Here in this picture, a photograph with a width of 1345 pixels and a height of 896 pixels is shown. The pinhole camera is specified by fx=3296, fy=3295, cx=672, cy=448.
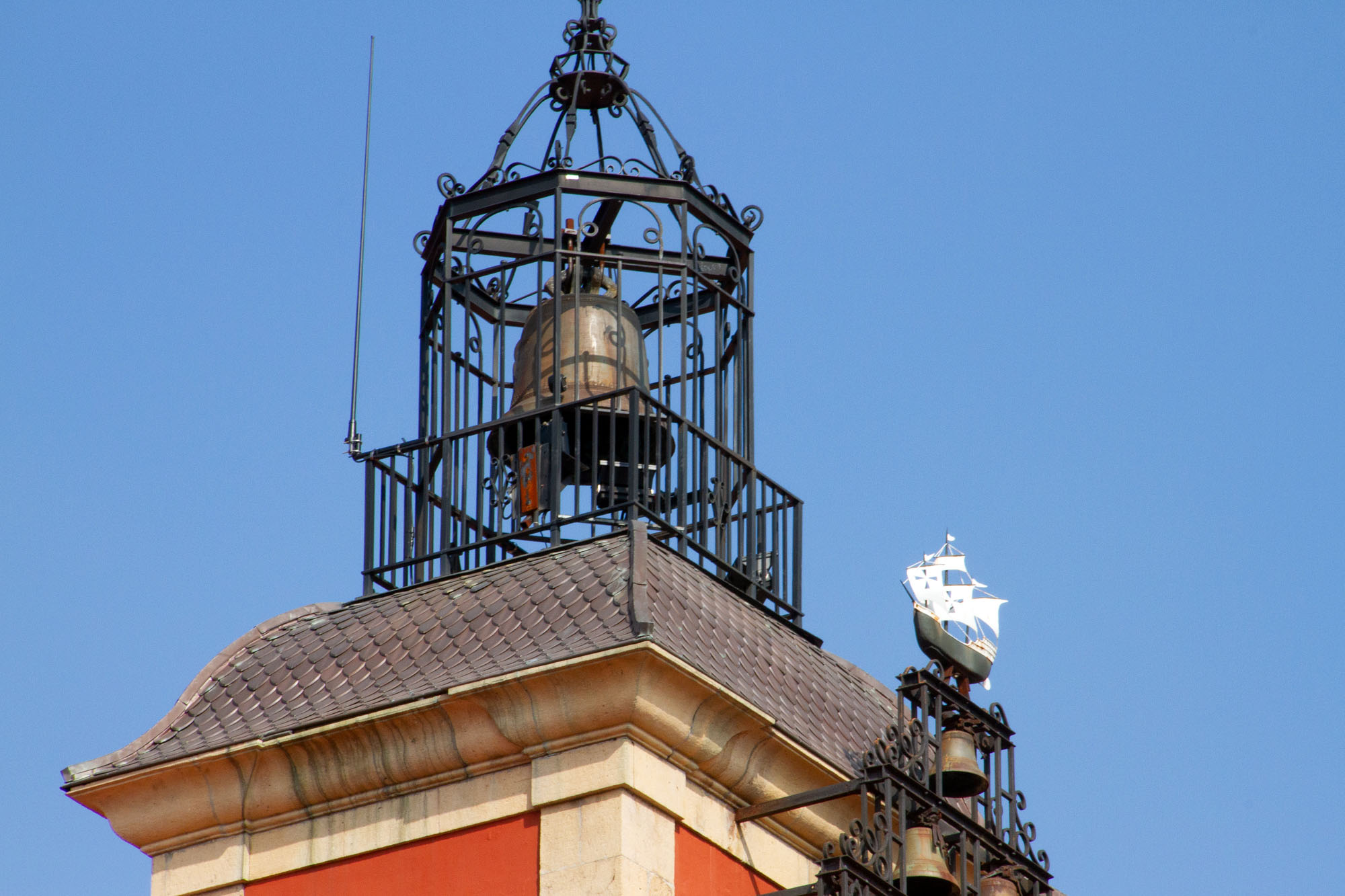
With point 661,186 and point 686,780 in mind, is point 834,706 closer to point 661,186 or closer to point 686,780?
point 686,780

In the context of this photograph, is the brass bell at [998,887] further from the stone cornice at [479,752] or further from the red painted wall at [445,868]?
the red painted wall at [445,868]

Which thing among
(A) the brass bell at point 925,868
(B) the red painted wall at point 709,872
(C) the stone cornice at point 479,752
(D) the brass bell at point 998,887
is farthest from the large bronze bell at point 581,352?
(D) the brass bell at point 998,887

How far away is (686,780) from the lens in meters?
18.3

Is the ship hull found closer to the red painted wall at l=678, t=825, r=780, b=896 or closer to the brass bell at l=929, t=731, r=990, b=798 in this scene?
the brass bell at l=929, t=731, r=990, b=798

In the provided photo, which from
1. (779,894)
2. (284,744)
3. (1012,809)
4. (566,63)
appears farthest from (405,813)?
(566,63)

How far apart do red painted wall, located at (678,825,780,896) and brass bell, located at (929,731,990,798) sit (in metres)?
1.20

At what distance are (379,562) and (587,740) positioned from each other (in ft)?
9.82

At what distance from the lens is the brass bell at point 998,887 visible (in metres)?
18.9

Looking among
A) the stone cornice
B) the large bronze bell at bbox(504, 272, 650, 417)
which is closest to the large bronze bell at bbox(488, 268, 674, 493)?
the large bronze bell at bbox(504, 272, 650, 417)

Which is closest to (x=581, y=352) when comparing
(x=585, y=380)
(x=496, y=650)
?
(x=585, y=380)

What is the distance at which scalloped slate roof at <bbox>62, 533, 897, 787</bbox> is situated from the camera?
733 inches

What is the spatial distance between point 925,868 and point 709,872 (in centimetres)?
120

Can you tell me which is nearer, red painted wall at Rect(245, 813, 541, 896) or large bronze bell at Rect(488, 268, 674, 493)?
red painted wall at Rect(245, 813, 541, 896)

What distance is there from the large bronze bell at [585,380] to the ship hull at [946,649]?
83.3 inches
